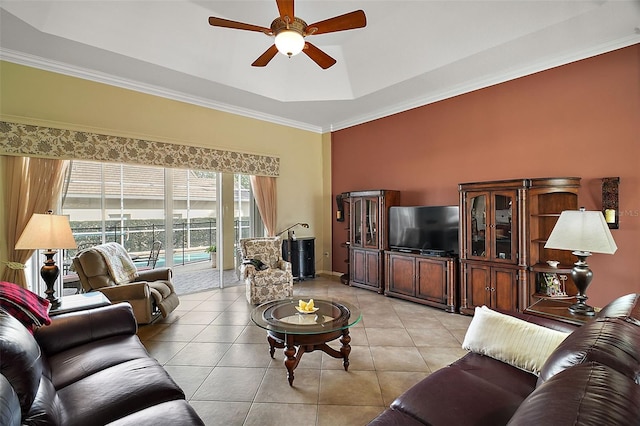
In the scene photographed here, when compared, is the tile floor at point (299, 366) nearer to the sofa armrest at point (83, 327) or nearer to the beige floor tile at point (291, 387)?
the beige floor tile at point (291, 387)

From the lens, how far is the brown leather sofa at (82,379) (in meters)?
1.29

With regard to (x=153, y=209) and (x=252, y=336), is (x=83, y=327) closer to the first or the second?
(x=252, y=336)

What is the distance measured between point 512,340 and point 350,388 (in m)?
1.26

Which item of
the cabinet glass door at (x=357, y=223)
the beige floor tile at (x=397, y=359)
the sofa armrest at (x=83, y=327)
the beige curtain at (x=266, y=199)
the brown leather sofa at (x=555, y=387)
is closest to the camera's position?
the brown leather sofa at (x=555, y=387)

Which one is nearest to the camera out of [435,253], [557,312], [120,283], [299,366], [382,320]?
[557,312]

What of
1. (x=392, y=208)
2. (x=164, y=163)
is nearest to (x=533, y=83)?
(x=392, y=208)

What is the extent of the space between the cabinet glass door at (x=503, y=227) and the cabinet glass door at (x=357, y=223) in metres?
2.20

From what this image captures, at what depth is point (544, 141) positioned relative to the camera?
383 centimetres

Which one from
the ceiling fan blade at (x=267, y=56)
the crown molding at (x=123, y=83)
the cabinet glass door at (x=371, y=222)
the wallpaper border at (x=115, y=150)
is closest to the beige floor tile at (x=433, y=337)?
the cabinet glass door at (x=371, y=222)

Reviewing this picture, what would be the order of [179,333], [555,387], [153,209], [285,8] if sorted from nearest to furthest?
[555,387] → [285,8] → [179,333] → [153,209]

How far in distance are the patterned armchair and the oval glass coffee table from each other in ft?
4.94

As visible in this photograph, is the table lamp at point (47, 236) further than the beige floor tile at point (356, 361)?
No

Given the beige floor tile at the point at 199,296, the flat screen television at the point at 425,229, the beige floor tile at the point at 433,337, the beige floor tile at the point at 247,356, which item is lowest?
the beige floor tile at the point at 433,337

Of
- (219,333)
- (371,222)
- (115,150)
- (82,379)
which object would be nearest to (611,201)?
(371,222)
